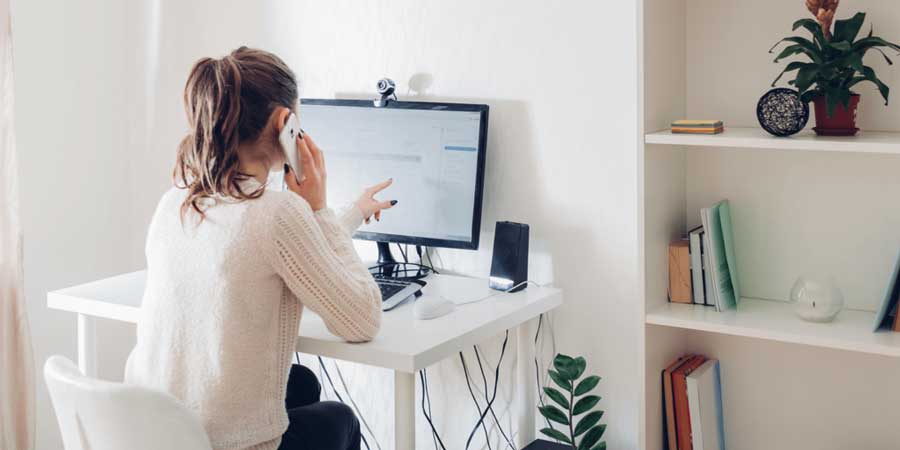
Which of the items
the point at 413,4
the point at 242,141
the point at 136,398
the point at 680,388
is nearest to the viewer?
the point at 136,398

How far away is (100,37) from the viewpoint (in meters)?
3.00

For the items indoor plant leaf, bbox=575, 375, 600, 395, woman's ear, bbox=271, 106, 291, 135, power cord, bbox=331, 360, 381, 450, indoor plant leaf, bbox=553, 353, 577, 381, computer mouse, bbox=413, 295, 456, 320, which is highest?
woman's ear, bbox=271, 106, 291, 135

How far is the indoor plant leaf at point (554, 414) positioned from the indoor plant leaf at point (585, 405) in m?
0.03

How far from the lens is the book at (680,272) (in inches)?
85.0

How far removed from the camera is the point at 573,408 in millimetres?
2262

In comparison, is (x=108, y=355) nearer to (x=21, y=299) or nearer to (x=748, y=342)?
(x=21, y=299)

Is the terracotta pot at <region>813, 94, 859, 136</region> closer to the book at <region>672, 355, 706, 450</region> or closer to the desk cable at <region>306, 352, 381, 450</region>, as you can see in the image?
the book at <region>672, 355, 706, 450</region>

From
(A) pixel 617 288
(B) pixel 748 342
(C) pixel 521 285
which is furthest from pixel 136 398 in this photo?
(B) pixel 748 342

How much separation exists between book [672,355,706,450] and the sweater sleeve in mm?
709

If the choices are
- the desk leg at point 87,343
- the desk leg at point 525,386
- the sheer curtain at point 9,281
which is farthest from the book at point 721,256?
the sheer curtain at point 9,281

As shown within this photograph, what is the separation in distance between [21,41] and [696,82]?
6.03 ft

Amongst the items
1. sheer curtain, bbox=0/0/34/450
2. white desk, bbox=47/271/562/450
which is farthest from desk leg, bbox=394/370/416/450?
sheer curtain, bbox=0/0/34/450

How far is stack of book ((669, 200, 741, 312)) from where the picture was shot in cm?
210

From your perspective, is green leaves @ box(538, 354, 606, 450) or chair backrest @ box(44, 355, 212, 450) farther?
green leaves @ box(538, 354, 606, 450)
